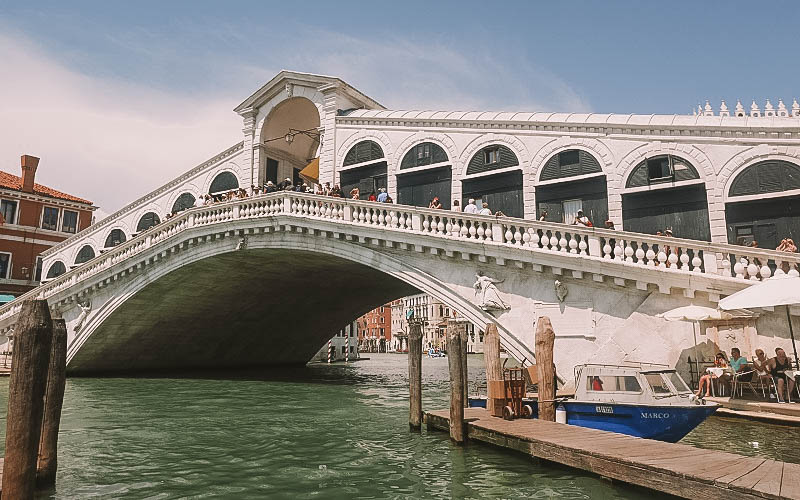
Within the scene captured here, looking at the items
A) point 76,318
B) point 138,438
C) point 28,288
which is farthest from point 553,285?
point 28,288

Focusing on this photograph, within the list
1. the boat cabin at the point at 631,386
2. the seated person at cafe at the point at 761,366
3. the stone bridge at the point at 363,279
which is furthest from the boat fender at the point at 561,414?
the seated person at cafe at the point at 761,366

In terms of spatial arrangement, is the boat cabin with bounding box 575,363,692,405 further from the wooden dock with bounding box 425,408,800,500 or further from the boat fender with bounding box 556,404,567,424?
the wooden dock with bounding box 425,408,800,500

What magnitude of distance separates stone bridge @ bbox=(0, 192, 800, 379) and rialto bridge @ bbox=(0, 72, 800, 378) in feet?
0.17

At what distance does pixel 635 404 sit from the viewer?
8836mm

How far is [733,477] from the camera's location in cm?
566

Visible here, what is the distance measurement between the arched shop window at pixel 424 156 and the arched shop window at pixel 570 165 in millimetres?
3538

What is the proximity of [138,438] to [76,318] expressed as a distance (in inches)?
580

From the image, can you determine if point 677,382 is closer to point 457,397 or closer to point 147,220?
point 457,397

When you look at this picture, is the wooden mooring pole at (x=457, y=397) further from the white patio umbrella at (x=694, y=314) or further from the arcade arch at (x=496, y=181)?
the arcade arch at (x=496, y=181)

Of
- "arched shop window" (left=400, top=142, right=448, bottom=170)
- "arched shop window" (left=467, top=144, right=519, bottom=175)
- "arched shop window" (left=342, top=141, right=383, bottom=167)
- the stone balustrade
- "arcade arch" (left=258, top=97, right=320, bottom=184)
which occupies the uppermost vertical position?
"arcade arch" (left=258, top=97, right=320, bottom=184)

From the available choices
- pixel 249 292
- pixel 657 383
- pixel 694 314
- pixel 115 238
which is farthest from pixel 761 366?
pixel 115 238

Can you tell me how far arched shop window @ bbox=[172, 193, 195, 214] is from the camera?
26.1m

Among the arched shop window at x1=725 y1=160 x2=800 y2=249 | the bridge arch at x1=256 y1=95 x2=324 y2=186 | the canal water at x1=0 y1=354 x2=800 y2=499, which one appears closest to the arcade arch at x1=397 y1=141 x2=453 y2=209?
the bridge arch at x1=256 y1=95 x2=324 y2=186

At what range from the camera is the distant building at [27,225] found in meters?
31.9
